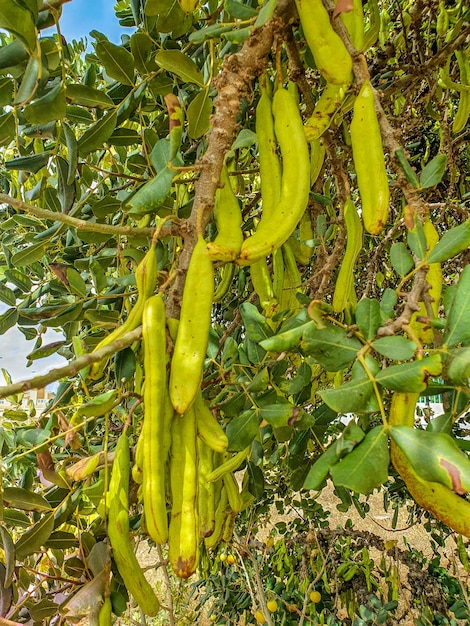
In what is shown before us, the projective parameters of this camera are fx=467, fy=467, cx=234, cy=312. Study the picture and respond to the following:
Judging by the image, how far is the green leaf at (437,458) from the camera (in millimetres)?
343

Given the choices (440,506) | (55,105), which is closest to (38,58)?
(55,105)

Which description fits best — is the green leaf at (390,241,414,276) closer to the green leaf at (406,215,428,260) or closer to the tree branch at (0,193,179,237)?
the green leaf at (406,215,428,260)

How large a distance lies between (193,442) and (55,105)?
510 millimetres

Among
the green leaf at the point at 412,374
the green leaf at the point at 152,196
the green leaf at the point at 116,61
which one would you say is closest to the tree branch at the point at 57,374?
the green leaf at the point at 152,196

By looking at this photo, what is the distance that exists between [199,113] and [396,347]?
0.51m

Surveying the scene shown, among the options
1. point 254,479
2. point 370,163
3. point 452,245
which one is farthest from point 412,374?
point 254,479

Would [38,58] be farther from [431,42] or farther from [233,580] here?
[233,580]

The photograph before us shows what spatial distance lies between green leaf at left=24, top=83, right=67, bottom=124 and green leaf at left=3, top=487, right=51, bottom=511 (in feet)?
1.75

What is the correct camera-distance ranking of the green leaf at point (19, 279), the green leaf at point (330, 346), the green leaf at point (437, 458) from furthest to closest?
the green leaf at point (19, 279) → the green leaf at point (330, 346) → the green leaf at point (437, 458)

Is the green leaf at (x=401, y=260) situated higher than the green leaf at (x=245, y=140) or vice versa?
the green leaf at (x=245, y=140)

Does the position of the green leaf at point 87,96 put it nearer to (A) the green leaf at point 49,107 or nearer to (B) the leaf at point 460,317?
(A) the green leaf at point 49,107

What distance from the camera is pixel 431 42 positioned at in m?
1.41

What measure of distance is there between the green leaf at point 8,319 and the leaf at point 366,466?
90cm

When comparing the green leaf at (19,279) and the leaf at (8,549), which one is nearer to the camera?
the leaf at (8,549)
